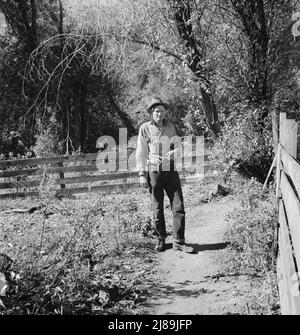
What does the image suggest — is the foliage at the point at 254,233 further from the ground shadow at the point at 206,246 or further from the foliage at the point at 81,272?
the foliage at the point at 81,272

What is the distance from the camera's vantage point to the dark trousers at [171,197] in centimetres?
585

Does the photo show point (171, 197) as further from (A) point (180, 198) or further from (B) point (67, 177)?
(B) point (67, 177)

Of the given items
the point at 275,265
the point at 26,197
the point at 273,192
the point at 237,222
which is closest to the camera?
the point at 275,265

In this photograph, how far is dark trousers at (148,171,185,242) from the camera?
5.85 meters

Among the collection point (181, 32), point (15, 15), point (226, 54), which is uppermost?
point (15, 15)

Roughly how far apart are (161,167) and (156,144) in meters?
0.30

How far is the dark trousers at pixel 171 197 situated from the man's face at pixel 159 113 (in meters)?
0.68

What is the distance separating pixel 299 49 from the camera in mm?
7527

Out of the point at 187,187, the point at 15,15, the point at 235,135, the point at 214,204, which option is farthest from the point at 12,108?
the point at 235,135

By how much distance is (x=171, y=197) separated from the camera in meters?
5.98

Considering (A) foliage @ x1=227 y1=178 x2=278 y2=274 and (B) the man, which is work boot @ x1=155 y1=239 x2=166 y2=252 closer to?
(B) the man
